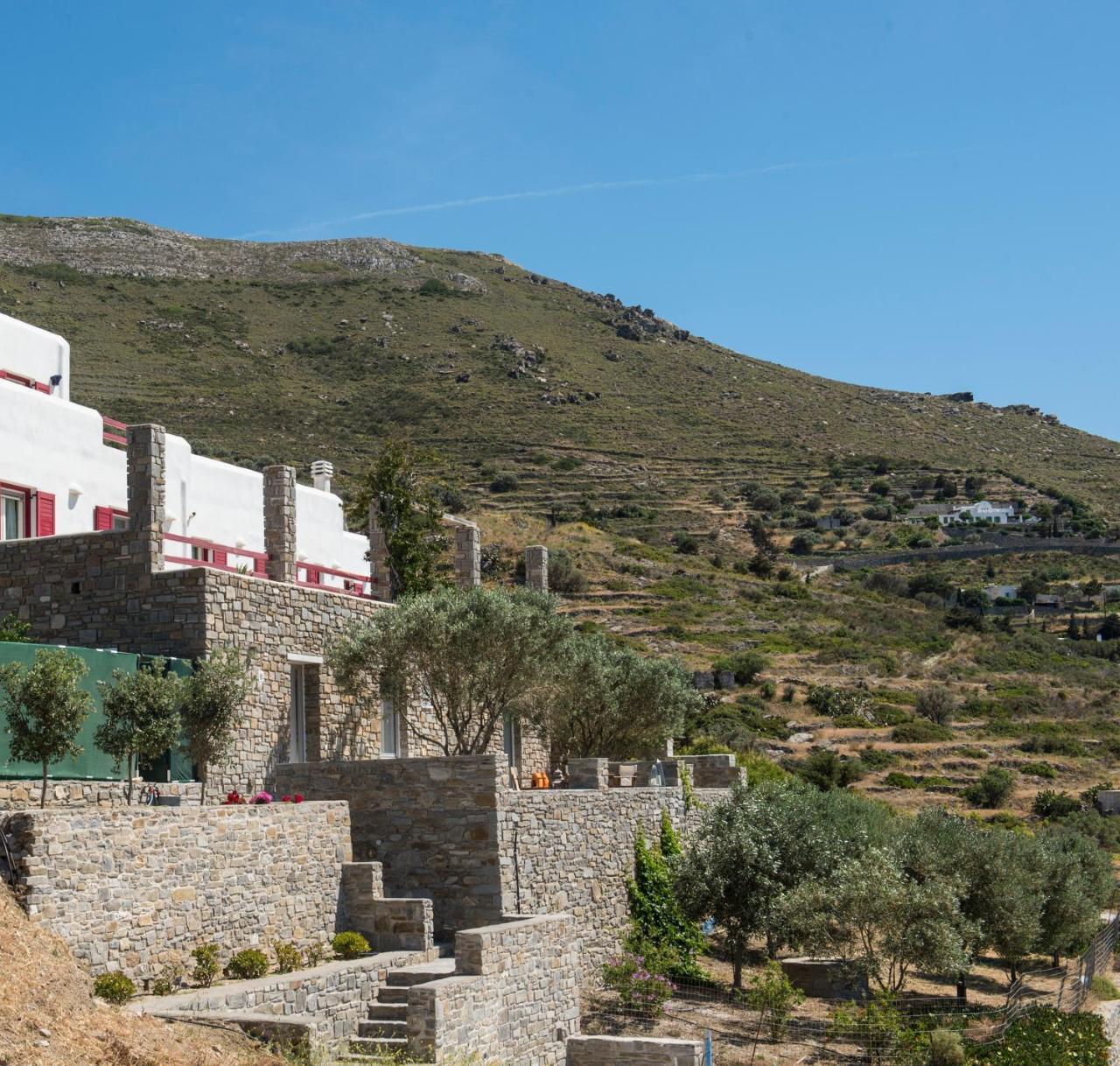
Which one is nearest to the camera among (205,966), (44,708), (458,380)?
(205,966)

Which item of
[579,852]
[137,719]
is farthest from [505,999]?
[137,719]

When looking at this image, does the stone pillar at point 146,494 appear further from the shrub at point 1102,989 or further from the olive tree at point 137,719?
the shrub at point 1102,989

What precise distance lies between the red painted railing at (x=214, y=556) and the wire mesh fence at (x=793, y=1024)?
10098 mm

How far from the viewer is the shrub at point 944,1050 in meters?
19.9

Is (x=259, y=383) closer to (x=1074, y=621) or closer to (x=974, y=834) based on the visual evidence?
(x=1074, y=621)

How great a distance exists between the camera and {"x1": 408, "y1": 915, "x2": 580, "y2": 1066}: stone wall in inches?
581

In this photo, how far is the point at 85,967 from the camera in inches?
530

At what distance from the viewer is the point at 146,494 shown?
2052 cm

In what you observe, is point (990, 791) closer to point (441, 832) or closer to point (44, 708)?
point (441, 832)

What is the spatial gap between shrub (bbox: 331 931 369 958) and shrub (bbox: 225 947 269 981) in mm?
1855

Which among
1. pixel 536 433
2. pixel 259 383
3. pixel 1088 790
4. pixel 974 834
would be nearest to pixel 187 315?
pixel 259 383

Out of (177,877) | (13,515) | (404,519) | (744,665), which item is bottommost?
(177,877)

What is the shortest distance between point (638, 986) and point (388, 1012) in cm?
637

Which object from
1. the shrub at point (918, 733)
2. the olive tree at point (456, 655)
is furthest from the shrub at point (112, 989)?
the shrub at point (918, 733)
